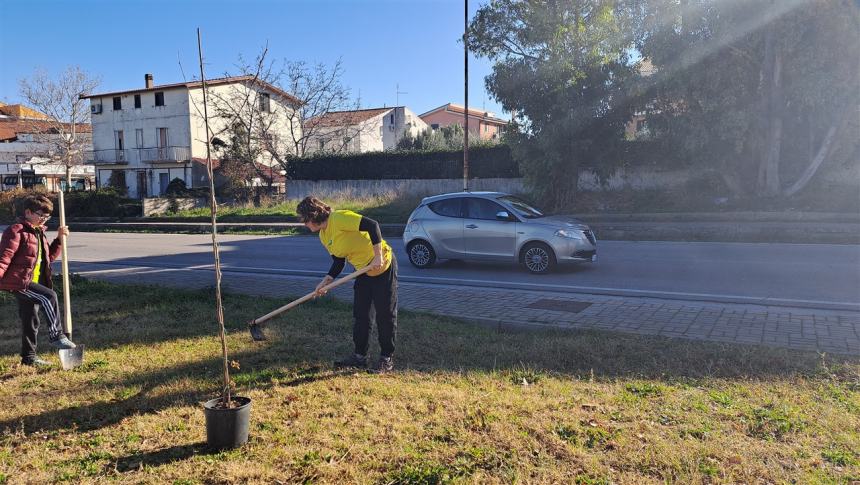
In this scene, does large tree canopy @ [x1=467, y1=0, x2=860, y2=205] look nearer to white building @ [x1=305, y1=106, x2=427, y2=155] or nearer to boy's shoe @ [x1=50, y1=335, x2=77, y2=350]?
white building @ [x1=305, y1=106, x2=427, y2=155]

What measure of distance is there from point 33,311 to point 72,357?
1.98 feet

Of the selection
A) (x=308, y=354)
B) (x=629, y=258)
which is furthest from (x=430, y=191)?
(x=308, y=354)

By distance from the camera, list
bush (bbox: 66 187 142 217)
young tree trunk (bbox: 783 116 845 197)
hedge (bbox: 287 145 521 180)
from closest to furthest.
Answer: young tree trunk (bbox: 783 116 845 197), hedge (bbox: 287 145 521 180), bush (bbox: 66 187 142 217)

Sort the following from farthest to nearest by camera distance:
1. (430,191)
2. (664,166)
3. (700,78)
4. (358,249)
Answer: (430,191)
(664,166)
(700,78)
(358,249)

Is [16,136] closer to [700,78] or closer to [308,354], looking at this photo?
[700,78]

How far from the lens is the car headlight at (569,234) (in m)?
10.8

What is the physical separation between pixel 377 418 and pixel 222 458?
103 centimetres

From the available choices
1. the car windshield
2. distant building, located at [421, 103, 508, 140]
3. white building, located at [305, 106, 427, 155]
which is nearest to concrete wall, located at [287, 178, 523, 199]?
white building, located at [305, 106, 427, 155]

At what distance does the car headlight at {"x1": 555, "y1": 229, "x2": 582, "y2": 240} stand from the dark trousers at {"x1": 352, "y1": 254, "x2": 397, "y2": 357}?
6.11 m

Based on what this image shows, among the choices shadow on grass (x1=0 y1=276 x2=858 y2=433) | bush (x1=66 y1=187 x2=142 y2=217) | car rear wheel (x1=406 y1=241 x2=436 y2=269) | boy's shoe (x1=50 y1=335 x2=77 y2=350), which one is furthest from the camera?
bush (x1=66 y1=187 x2=142 y2=217)

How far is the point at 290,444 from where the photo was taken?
373 centimetres

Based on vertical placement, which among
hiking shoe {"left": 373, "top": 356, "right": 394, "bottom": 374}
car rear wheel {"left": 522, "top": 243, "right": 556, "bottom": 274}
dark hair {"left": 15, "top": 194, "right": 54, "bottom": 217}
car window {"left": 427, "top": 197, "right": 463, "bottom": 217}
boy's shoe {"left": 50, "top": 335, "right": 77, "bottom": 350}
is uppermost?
dark hair {"left": 15, "top": 194, "right": 54, "bottom": 217}

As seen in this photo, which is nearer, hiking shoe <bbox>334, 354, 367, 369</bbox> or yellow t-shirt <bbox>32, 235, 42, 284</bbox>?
hiking shoe <bbox>334, 354, 367, 369</bbox>

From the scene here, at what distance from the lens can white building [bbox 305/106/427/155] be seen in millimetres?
38062
